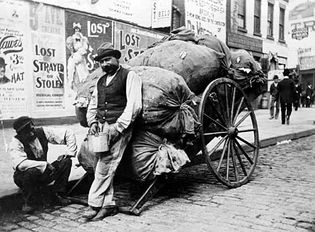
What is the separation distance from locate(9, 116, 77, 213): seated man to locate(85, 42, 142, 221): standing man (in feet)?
1.70

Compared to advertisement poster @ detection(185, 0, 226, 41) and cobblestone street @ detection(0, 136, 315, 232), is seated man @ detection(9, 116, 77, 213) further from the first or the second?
advertisement poster @ detection(185, 0, 226, 41)

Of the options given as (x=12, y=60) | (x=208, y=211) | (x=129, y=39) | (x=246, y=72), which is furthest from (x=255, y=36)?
(x=208, y=211)

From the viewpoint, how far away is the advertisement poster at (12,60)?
3771mm

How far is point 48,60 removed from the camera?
7605mm

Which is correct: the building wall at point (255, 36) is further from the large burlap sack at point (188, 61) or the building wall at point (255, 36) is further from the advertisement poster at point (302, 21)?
the large burlap sack at point (188, 61)

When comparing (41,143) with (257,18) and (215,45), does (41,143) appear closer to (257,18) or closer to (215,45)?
(215,45)

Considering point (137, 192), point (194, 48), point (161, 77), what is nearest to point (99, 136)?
point (161, 77)

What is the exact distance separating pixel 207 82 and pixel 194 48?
470 mm

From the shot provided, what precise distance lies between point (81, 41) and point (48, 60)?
1.33 meters

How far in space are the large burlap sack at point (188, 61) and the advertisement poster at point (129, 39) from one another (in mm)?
5210

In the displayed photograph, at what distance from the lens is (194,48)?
4.35m

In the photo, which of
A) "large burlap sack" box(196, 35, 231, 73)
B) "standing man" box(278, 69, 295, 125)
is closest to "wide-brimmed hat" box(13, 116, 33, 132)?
"large burlap sack" box(196, 35, 231, 73)

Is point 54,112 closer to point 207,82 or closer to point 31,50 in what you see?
point 31,50

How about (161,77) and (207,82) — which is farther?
(207,82)
